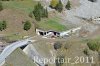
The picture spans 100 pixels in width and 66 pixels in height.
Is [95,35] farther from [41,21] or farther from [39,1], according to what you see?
[39,1]

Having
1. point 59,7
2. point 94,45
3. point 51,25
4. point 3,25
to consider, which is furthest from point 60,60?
Result: point 59,7

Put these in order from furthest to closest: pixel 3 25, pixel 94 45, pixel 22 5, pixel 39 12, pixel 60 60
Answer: pixel 22 5 → pixel 39 12 → pixel 3 25 → pixel 94 45 → pixel 60 60

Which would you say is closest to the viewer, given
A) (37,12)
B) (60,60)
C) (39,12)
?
(60,60)

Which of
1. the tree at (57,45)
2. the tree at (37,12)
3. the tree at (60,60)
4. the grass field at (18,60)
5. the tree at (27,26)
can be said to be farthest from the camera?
the tree at (37,12)

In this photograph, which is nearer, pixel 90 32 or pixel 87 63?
pixel 87 63

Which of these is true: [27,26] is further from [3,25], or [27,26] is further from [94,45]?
[94,45]

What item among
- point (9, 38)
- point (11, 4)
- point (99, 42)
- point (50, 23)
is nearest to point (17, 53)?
point (9, 38)

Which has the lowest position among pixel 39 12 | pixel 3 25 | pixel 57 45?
pixel 57 45

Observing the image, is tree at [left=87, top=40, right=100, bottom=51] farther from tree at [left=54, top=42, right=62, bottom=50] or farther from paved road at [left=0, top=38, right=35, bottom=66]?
paved road at [left=0, top=38, right=35, bottom=66]

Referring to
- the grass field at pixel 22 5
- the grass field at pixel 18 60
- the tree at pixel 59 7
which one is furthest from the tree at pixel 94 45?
the tree at pixel 59 7

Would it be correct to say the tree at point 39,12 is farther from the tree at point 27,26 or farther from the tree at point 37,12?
the tree at point 27,26

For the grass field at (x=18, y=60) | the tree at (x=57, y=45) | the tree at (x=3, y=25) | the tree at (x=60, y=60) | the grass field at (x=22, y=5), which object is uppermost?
the grass field at (x=22, y=5)
